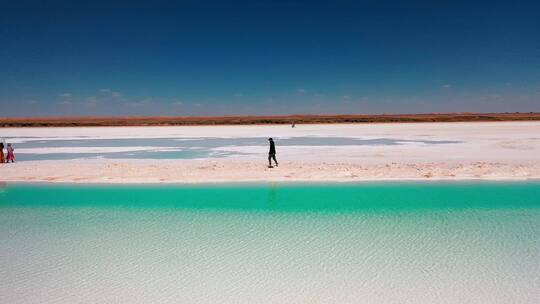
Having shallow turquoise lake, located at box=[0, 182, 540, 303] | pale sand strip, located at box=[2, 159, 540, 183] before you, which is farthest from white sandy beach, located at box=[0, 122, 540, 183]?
shallow turquoise lake, located at box=[0, 182, 540, 303]

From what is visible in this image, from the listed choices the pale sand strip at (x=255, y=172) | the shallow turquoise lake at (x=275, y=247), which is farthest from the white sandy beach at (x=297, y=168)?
the shallow turquoise lake at (x=275, y=247)

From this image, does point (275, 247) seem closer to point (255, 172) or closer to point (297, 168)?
point (255, 172)

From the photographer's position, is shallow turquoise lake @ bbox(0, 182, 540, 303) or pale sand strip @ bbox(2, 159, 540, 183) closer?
shallow turquoise lake @ bbox(0, 182, 540, 303)

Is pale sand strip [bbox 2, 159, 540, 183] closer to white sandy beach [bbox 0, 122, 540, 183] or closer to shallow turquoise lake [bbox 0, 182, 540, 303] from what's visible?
white sandy beach [bbox 0, 122, 540, 183]

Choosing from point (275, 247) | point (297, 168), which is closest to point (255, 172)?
point (297, 168)

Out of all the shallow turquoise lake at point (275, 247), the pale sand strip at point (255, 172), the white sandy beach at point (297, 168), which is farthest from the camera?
the white sandy beach at point (297, 168)

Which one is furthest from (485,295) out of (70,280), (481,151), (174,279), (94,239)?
(481,151)

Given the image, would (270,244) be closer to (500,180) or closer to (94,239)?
(94,239)

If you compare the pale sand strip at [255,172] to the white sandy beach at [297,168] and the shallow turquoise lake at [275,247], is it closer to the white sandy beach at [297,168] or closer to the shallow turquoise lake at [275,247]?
the white sandy beach at [297,168]
